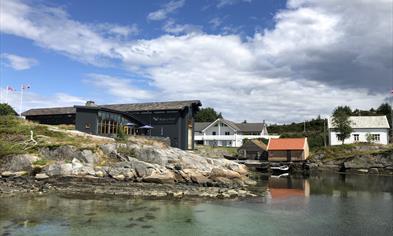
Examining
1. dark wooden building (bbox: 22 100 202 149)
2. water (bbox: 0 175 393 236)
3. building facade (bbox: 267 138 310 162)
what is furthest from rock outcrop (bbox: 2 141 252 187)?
building facade (bbox: 267 138 310 162)

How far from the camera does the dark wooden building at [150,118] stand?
2112 inches

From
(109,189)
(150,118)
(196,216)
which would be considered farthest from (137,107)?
(196,216)

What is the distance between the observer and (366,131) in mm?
76062

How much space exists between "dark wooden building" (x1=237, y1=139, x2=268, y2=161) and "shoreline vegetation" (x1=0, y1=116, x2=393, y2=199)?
2543cm

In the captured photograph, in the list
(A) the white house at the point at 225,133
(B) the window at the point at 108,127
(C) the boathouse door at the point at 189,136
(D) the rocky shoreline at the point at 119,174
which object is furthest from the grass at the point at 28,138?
(A) the white house at the point at 225,133

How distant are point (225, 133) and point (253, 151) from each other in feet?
56.3

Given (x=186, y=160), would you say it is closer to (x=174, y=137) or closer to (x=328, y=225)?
(x=174, y=137)

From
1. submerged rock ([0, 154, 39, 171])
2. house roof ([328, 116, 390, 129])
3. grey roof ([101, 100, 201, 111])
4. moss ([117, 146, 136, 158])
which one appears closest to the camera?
submerged rock ([0, 154, 39, 171])

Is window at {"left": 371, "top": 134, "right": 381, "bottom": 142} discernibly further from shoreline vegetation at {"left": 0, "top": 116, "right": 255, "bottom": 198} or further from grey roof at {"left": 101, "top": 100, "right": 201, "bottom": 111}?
shoreline vegetation at {"left": 0, "top": 116, "right": 255, "bottom": 198}

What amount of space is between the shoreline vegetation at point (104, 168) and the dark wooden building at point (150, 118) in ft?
25.9

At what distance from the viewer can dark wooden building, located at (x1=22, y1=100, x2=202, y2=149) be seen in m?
53.7

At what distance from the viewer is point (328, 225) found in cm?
2328

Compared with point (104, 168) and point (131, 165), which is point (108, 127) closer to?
point (131, 165)

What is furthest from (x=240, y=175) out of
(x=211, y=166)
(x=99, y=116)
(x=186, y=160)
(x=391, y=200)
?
(x=99, y=116)
